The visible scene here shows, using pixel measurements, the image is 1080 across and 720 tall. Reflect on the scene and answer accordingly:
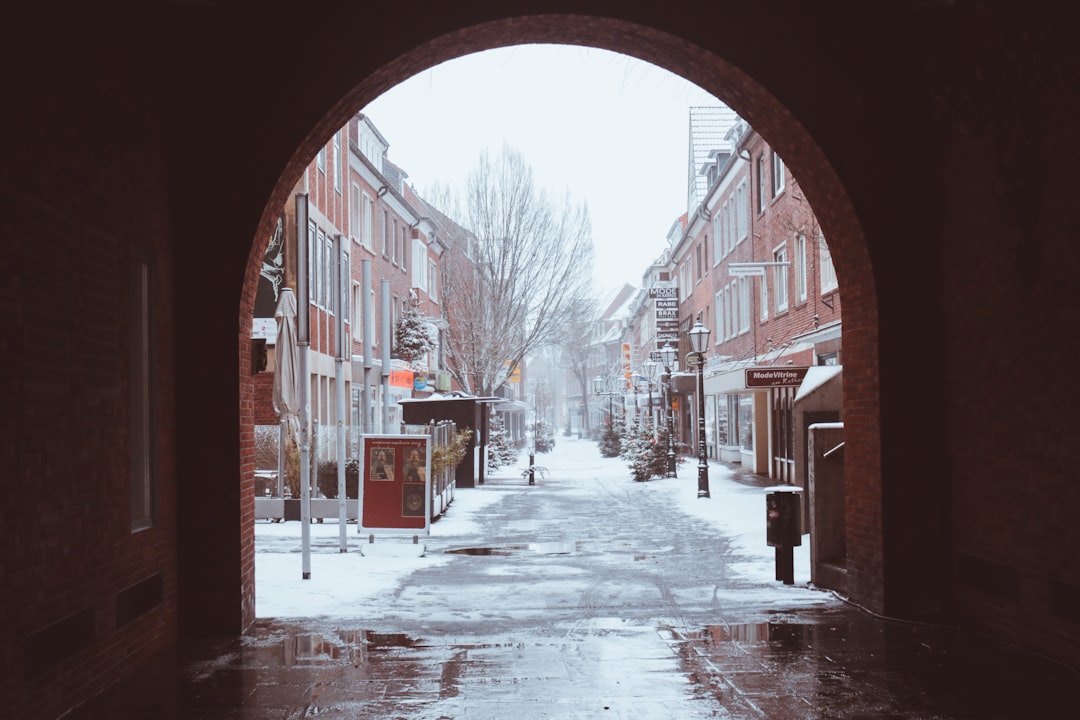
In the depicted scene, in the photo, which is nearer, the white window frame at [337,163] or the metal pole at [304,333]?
the metal pole at [304,333]

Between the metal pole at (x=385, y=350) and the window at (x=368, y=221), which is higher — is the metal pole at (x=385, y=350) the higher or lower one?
the lower one

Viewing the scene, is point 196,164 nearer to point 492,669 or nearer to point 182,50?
point 182,50

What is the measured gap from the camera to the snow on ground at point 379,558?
32.3 ft

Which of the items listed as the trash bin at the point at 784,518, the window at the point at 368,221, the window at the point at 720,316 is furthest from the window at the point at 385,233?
A: the trash bin at the point at 784,518

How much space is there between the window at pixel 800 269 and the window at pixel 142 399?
1878 centimetres

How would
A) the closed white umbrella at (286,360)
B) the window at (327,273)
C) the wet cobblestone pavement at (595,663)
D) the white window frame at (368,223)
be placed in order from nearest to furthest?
the wet cobblestone pavement at (595,663)
the closed white umbrella at (286,360)
the window at (327,273)
the white window frame at (368,223)

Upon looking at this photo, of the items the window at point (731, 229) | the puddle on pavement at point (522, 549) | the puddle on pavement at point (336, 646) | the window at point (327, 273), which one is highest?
the window at point (731, 229)

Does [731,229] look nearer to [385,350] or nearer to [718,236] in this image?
Result: [718,236]

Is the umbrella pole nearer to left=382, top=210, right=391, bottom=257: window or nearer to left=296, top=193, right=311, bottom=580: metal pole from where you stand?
left=296, top=193, right=311, bottom=580: metal pole

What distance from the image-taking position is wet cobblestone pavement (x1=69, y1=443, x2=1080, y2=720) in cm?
596

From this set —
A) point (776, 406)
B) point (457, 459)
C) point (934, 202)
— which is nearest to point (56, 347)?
point (934, 202)

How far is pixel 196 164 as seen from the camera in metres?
8.19

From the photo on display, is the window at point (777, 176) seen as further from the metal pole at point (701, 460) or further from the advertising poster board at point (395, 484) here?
the advertising poster board at point (395, 484)

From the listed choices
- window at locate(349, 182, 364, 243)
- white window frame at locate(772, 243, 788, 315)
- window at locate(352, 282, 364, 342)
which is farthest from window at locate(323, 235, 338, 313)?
white window frame at locate(772, 243, 788, 315)
